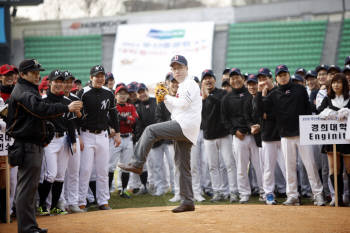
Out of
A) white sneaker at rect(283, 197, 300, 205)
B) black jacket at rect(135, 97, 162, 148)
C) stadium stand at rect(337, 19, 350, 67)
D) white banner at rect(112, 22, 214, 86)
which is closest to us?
white sneaker at rect(283, 197, 300, 205)

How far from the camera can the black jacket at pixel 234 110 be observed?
29.8ft

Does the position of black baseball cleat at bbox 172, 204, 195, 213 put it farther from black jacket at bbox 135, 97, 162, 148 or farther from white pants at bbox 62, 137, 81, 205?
black jacket at bbox 135, 97, 162, 148

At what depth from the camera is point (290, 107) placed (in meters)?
8.30

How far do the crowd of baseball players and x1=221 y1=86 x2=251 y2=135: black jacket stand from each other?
0.02 meters

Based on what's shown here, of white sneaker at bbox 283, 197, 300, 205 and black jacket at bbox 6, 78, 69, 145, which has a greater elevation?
black jacket at bbox 6, 78, 69, 145

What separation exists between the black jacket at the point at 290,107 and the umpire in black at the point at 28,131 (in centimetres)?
439

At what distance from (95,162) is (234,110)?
3106 mm

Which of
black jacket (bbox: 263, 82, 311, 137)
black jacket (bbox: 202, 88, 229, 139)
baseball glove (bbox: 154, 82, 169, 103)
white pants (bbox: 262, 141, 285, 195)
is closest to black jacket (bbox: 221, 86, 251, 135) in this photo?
black jacket (bbox: 202, 88, 229, 139)

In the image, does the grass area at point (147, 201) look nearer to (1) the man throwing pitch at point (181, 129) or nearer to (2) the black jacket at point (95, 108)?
(2) the black jacket at point (95, 108)

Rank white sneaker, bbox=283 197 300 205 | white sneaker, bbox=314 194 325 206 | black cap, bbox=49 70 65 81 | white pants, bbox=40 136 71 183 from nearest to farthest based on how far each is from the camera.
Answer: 1. black cap, bbox=49 70 65 81
2. white pants, bbox=40 136 71 183
3. white sneaker, bbox=314 194 325 206
4. white sneaker, bbox=283 197 300 205

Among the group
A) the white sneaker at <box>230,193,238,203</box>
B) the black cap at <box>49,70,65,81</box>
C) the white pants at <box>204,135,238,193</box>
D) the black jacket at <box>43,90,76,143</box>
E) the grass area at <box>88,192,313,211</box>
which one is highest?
the black cap at <box>49,70,65,81</box>

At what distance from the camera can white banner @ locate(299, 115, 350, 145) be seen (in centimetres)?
786

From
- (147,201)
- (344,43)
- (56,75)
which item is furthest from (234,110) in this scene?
(344,43)

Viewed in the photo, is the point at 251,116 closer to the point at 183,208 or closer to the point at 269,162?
the point at 269,162
